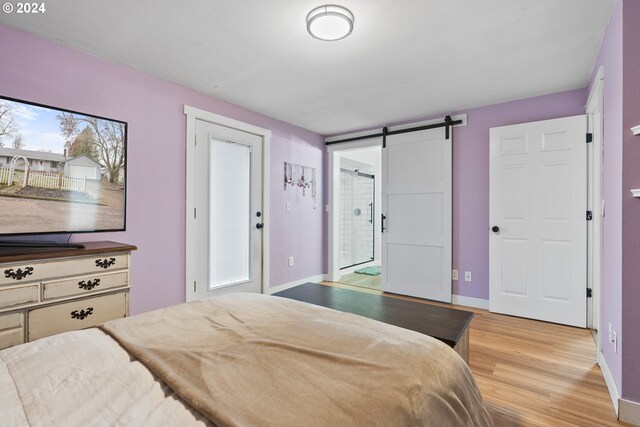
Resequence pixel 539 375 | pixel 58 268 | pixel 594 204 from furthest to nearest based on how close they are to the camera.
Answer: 1. pixel 594 204
2. pixel 539 375
3. pixel 58 268

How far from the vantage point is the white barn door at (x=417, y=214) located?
3760mm

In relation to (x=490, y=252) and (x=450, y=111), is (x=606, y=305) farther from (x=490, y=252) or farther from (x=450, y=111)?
(x=450, y=111)

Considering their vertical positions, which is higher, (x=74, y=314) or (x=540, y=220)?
(x=540, y=220)

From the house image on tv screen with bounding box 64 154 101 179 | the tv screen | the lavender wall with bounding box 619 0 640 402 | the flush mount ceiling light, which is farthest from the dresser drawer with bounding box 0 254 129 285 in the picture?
the lavender wall with bounding box 619 0 640 402

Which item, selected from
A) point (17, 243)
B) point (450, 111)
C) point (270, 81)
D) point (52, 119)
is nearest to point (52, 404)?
point (17, 243)

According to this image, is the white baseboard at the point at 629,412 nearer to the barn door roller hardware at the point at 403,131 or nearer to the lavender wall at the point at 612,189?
the lavender wall at the point at 612,189

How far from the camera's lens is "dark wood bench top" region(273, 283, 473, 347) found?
1.66 metres

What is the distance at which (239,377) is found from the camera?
80 cm

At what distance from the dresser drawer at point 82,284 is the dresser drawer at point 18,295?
4cm

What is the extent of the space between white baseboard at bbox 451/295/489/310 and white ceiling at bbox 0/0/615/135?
7.15ft

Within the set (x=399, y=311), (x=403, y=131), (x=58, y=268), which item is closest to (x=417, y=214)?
(x=403, y=131)

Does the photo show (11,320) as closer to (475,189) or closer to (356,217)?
(475,189)

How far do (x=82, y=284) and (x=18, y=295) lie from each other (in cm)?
29

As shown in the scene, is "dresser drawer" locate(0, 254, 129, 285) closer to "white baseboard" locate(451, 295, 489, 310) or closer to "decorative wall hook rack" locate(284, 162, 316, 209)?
"decorative wall hook rack" locate(284, 162, 316, 209)
